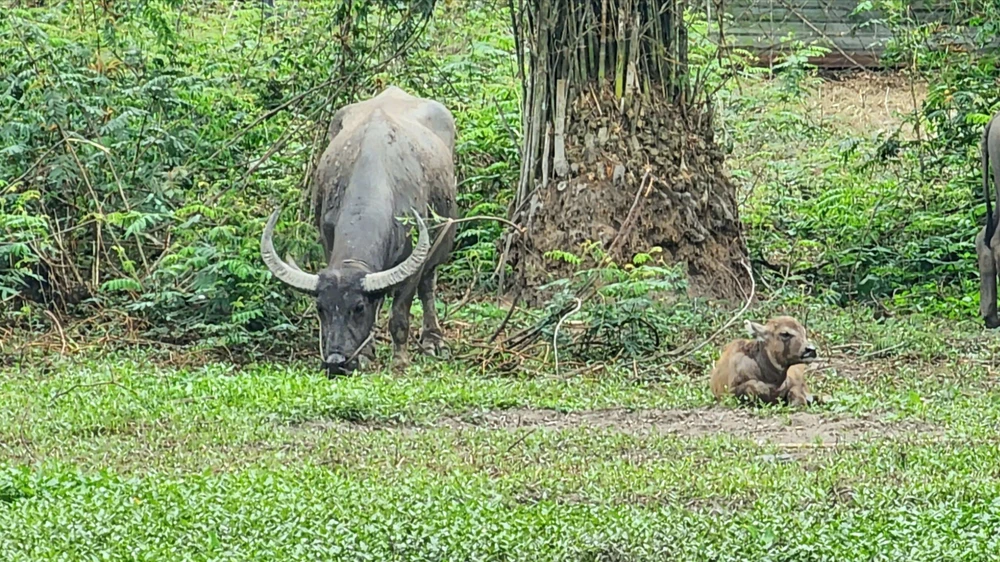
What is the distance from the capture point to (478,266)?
46.6ft

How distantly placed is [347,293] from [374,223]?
691 millimetres

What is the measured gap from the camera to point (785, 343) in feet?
29.9

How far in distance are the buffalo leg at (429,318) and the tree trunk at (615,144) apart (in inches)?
46.7

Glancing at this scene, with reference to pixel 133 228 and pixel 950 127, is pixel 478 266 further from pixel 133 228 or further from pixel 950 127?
pixel 950 127

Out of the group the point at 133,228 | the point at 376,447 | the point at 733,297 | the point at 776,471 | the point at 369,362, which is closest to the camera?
the point at 776,471

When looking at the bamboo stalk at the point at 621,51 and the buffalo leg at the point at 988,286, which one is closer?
the buffalo leg at the point at 988,286

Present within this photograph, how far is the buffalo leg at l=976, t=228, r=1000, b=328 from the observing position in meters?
13.0

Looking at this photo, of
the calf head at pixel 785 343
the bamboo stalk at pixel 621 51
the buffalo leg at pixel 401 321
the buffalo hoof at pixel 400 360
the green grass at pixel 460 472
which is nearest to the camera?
the green grass at pixel 460 472

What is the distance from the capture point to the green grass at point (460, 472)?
612cm

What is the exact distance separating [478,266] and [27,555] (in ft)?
27.7

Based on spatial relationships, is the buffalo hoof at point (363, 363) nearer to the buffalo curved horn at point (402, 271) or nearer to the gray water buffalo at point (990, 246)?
the buffalo curved horn at point (402, 271)

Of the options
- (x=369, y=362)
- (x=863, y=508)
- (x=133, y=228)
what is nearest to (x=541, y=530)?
(x=863, y=508)

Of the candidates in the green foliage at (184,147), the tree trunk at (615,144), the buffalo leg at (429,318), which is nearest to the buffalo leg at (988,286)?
the tree trunk at (615,144)

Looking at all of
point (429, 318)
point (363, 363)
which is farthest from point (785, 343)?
point (429, 318)
